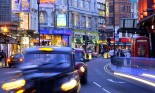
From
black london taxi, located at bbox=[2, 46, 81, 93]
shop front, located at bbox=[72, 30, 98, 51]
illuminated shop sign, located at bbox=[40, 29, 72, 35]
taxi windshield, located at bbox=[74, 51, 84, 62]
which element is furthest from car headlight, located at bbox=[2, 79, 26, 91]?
shop front, located at bbox=[72, 30, 98, 51]

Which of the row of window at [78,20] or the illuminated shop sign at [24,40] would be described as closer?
the illuminated shop sign at [24,40]

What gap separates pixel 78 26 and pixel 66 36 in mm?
7503

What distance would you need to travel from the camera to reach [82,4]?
346 ft

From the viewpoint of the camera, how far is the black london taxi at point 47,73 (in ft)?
44.3

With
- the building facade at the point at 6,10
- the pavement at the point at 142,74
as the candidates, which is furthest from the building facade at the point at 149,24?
the building facade at the point at 6,10

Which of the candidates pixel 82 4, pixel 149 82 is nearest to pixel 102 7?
pixel 82 4

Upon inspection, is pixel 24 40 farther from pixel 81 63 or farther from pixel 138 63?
pixel 81 63

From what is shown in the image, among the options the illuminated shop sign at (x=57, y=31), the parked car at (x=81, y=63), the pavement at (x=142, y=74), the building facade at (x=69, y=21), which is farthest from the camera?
the building facade at (x=69, y=21)

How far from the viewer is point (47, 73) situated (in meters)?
14.2

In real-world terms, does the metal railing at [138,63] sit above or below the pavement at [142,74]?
above

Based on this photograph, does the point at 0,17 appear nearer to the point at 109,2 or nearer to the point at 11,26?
the point at 11,26

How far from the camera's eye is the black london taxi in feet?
44.3

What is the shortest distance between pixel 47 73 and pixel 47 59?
1470mm

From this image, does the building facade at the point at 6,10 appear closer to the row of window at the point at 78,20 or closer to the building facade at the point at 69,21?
the building facade at the point at 69,21
